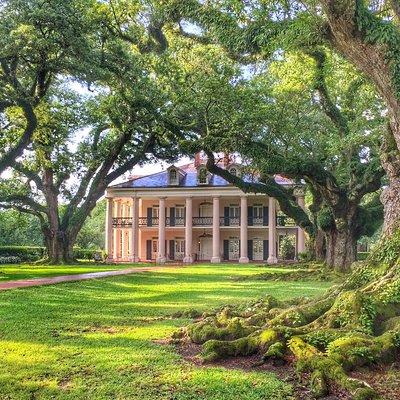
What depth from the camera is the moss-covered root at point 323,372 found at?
177 inches

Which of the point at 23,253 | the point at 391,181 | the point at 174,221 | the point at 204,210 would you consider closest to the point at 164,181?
the point at 174,221

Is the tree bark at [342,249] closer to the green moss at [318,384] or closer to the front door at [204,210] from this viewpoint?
the green moss at [318,384]

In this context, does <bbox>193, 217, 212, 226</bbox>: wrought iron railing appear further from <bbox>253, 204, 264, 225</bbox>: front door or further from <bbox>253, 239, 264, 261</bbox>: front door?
<bbox>253, 239, 264, 261</bbox>: front door

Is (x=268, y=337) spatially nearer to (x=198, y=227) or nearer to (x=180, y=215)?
(x=198, y=227)

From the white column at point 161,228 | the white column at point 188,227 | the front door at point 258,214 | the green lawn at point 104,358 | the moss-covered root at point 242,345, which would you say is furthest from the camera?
the front door at point 258,214

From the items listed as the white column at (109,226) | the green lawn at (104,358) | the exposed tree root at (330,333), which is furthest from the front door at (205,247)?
the exposed tree root at (330,333)

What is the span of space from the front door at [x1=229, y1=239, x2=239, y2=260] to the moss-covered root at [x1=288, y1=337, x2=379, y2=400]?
38944 mm

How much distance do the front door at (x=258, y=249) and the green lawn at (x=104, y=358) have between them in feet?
104

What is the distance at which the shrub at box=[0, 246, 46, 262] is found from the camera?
39500mm

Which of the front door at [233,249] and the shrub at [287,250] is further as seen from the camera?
the front door at [233,249]

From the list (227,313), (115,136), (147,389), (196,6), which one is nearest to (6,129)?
(115,136)

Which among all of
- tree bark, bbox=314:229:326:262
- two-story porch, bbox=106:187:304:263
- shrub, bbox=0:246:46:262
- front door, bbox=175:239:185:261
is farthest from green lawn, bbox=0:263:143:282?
front door, bbox=175:239:185:261

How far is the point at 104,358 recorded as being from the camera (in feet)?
19.8

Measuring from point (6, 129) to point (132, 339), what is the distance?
2016 cm
